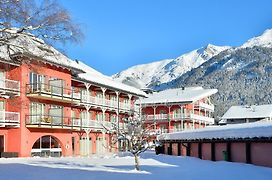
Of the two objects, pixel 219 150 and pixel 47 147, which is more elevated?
pixel 47 147

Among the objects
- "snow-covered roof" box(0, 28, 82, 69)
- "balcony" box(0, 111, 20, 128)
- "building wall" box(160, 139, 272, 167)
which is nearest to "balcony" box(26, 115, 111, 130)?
"balcony" box(0, 111, 20, 128)

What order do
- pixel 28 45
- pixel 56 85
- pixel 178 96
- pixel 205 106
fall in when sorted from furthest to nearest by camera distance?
pixel 205 106
pixel 178 96
pixel 56 85
pixel 28 45

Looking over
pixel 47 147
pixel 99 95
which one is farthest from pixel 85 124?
pixel 99 95

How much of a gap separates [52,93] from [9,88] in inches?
197

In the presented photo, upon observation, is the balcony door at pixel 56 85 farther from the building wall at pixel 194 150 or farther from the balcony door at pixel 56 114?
the building wall at pixel 194 150

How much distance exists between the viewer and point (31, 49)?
16969 millimetres

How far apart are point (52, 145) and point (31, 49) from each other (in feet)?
86.8

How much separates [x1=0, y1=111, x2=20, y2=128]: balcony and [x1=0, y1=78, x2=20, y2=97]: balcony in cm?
154

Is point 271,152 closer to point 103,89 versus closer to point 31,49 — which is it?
point 31,49

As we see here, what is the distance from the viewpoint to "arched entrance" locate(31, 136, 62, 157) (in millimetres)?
40062

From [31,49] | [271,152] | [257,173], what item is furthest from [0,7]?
[271,152]

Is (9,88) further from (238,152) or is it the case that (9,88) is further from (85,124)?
(238,152)

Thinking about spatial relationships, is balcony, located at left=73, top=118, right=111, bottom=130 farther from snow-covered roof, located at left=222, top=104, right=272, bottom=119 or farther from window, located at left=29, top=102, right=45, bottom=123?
snow-covered roof, located at left=222, top=104, right=272, bottom=119

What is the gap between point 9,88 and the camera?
36125 millimetres
